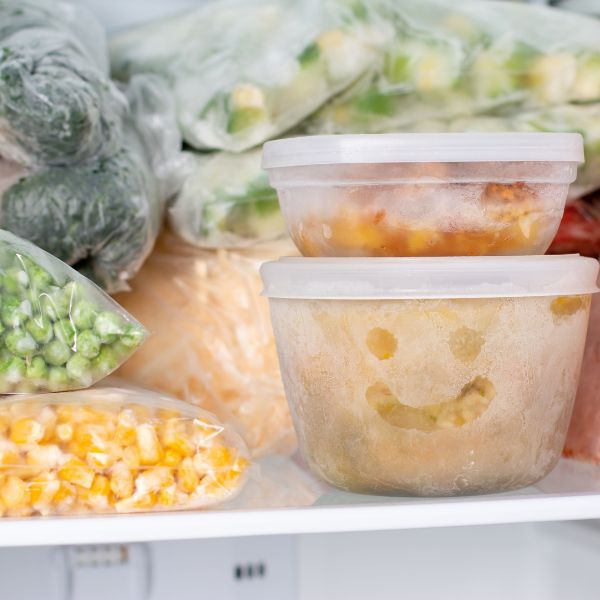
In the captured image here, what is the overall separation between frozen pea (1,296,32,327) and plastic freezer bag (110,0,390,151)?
0.32m

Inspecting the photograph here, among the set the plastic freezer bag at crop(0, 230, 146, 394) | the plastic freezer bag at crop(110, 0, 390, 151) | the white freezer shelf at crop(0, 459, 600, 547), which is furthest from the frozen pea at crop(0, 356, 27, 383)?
the plastic freezer bag at crop(110, 0, 390, 151)

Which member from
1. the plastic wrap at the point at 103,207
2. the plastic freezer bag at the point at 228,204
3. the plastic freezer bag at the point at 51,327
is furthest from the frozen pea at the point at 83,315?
the plastic freezer bag at the point at 228,204

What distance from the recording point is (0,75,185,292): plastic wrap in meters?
0.99

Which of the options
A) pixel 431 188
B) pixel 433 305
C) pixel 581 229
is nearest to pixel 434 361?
pixel 433 305

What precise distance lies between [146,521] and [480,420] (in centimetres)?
31

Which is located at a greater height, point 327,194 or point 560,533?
point 327,194

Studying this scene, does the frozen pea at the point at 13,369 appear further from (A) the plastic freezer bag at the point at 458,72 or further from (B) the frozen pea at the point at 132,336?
(A) the plastic freezer bag at the point at 458,72

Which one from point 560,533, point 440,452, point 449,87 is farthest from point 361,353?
point 560,533

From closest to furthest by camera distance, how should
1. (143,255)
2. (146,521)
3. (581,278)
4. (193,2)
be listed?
1. (146,521)
2. (581,278)
3. (143,255)
4. (193,2)

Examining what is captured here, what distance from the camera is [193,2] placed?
4.25 ft

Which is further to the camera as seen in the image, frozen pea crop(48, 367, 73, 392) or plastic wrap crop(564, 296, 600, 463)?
plastic wrap crop(564, 296, 600, 463)

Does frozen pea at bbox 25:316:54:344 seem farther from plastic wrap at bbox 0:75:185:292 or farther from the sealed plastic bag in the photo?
the sealed plastic bag

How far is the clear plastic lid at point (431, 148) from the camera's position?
909mm

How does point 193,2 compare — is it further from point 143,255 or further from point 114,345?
point 114,345
